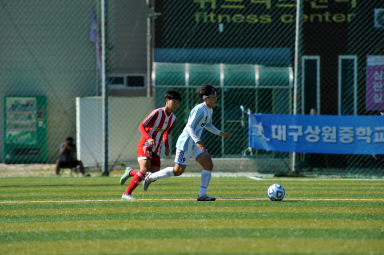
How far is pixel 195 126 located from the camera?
8438mm

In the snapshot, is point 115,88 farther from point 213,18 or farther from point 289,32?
point 289,32

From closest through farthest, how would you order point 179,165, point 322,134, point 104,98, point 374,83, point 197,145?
point 197,145
point 179,165
point 322,134
point 104,98
point 374,83

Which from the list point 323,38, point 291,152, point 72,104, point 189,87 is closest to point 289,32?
point 323,38

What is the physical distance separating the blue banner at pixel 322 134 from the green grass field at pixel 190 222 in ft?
13.4

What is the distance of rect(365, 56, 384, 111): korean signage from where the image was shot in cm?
1948

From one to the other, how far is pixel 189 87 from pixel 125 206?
37.6ft

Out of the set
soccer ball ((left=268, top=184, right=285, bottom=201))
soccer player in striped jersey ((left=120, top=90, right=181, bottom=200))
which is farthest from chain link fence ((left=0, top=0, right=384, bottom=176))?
soccer ball ((left=268, top=184, right=285, bottom=201))

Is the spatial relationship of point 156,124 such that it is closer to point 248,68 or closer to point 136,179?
point 136,179

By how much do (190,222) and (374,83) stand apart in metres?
14.7

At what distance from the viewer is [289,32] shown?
20094 millimetres

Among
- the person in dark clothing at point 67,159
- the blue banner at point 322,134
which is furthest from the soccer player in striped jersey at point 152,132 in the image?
the person in dark clothing at point 67,159

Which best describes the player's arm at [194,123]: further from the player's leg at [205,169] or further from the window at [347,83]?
the window at [347,83]

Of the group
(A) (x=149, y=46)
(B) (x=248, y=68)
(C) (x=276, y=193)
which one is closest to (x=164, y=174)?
(C) (x=276, y=193)

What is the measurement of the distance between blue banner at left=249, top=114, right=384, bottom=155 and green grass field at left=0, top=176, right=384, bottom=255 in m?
4.07
